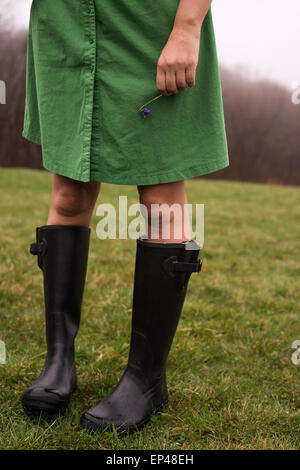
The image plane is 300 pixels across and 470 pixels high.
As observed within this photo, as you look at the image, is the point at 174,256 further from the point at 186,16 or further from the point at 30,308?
the point at 30,308

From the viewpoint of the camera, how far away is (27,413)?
1.16m

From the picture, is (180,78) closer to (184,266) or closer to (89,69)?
(89,69)

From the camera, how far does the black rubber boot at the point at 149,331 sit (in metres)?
1.13

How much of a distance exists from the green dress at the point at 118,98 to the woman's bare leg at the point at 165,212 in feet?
0.15

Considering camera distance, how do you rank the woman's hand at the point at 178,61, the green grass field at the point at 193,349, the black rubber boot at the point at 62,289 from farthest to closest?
the black rubber boot at the point at 62,289
the green grass field at the point at 193,349
the woman's hand at the point at 178,61

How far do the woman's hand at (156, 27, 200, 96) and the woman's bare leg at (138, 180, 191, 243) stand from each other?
22 cm

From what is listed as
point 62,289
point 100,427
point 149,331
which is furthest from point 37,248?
point 100,427

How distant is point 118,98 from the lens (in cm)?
106

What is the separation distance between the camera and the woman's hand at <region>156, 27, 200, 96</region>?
100cm

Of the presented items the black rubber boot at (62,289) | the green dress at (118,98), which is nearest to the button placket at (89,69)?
the green dress at (118,98)

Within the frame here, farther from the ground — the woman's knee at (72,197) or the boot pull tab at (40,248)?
the woman's knee at (72,197)

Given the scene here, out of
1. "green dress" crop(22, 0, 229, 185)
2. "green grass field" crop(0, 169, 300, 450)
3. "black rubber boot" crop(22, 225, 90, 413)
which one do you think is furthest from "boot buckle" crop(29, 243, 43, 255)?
"green grass field" crop(0, 169, 300, 450)

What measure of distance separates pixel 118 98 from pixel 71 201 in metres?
0.29

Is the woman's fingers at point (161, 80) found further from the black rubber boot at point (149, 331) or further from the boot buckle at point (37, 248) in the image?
the boot buckle at point (37, 248)
